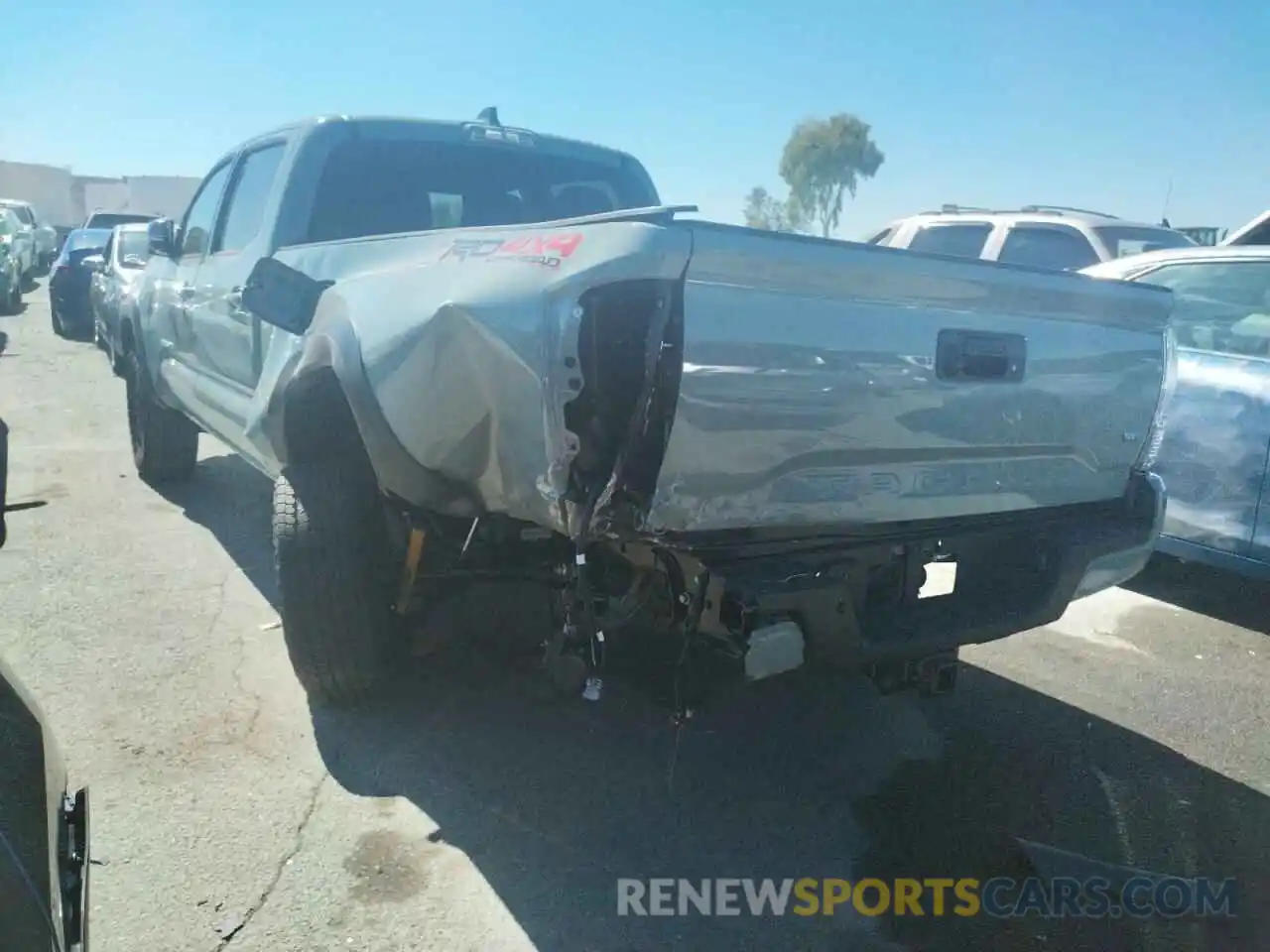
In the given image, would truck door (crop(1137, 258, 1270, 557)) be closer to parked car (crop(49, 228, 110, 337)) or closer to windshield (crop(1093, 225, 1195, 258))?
windshield (crop(1093, 225, 1195, 258))

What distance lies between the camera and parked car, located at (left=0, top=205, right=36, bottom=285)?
19.2 meters

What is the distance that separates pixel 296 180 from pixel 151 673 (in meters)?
1.99

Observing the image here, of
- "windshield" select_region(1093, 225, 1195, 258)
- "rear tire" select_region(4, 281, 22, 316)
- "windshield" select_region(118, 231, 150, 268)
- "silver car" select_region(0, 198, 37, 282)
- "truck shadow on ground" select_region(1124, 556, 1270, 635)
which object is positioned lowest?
"rear tire" select_region(4, 281, 22, 316)

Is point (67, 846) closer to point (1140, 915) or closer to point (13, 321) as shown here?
point (1140, 915)

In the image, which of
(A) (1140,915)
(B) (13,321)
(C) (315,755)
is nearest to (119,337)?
(C) (315,755)

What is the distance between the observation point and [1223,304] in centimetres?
502

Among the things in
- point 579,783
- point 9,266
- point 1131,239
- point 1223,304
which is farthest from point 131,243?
point 9,266

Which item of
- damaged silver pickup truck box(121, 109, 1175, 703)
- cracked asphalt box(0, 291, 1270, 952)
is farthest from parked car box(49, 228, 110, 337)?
damaged silver pickup truck box(121, 109, 1175, 703)

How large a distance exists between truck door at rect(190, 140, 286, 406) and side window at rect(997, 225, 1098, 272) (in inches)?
221

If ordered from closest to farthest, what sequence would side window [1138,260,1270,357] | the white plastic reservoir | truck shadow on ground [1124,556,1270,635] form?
the white plastic reservoir
side window [1138,260,1270,357]
truck shadow on ground [1124,556,1270,635]

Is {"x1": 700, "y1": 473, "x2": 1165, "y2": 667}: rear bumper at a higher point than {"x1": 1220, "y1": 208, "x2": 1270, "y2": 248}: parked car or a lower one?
lower

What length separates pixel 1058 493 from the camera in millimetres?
3143

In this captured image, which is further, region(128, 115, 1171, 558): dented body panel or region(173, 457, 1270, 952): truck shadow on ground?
region(173, 457, 1270, 952): truck shadow on ground

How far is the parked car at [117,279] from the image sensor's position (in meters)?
7.01
